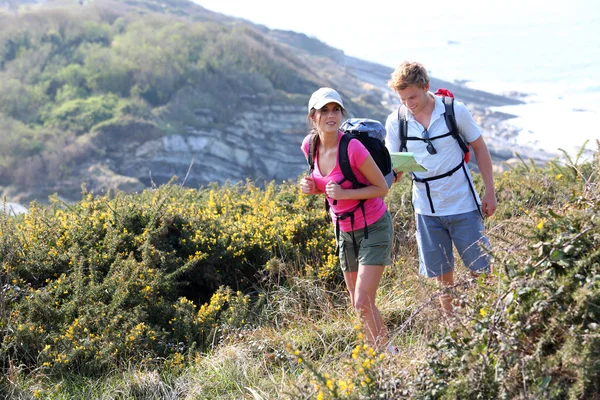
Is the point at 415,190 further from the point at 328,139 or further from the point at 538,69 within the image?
the point at 538,69

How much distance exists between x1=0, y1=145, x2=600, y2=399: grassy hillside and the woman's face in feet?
3.63

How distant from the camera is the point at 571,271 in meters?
2.67

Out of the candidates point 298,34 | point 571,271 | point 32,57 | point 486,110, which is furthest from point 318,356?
point 298,34

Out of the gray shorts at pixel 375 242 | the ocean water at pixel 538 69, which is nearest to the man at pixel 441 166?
the gray shorts at pixel 375 242

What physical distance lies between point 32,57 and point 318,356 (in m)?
71.7

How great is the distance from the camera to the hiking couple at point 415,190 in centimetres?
365

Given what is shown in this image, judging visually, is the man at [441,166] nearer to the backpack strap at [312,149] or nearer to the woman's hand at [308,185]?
the backpack strap at [312,149]

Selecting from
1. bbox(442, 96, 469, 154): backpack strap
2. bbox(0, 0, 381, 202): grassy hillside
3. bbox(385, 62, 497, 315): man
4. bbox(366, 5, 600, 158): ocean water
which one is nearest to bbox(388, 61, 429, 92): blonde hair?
bbox(385, 62, 497, 315): man

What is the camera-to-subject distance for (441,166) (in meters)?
3.89

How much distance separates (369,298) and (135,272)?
1.99 m

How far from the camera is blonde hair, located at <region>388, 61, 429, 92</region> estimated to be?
12.3 ft

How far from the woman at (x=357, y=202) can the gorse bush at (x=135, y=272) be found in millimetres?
1345

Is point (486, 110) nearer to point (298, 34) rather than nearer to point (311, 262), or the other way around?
point (311, 262)

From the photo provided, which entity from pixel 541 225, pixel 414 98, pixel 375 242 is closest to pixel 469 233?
pixel 375 242
